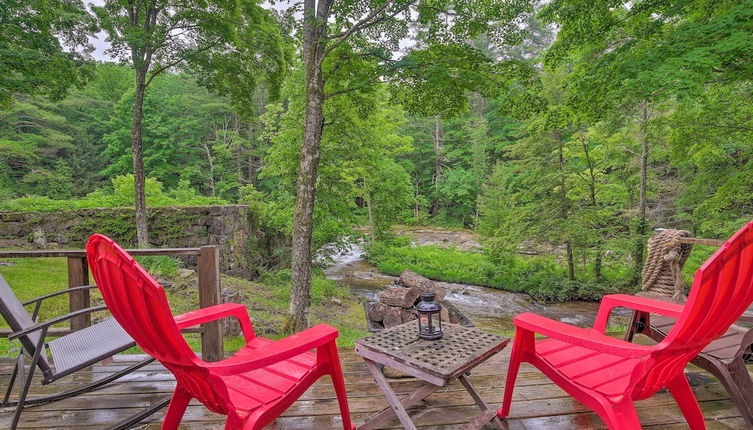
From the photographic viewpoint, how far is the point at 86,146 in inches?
651

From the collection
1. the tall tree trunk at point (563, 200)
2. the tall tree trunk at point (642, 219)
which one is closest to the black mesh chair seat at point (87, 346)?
the tall tree trunk at point (563, 200)

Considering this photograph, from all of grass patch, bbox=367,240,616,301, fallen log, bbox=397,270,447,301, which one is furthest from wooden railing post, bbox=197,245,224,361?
grass patch, bbox=367,240,616,301

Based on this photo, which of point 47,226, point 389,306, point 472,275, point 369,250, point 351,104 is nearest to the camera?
point 389,306

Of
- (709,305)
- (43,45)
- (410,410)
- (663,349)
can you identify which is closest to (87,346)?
(410,410)

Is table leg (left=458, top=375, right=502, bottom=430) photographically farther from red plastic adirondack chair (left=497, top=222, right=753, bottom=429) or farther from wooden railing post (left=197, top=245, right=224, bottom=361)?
wooden railing post (left=197, top=245, right=224, bottom=361)

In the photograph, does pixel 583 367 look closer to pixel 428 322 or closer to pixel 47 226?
pixel 428 322

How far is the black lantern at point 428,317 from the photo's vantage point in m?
1.79

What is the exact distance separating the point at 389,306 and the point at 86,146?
19.0m

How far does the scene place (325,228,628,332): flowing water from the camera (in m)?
6.95

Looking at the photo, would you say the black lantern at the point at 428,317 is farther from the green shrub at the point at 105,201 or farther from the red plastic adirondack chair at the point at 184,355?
the green shrub at the point at 105,201

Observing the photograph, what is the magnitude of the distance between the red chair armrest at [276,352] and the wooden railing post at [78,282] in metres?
1.84

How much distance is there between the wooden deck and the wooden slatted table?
234 mm

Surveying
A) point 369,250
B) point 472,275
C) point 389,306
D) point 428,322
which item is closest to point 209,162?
point 369,250

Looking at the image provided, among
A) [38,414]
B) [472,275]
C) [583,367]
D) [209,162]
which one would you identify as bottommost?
[472,275]
